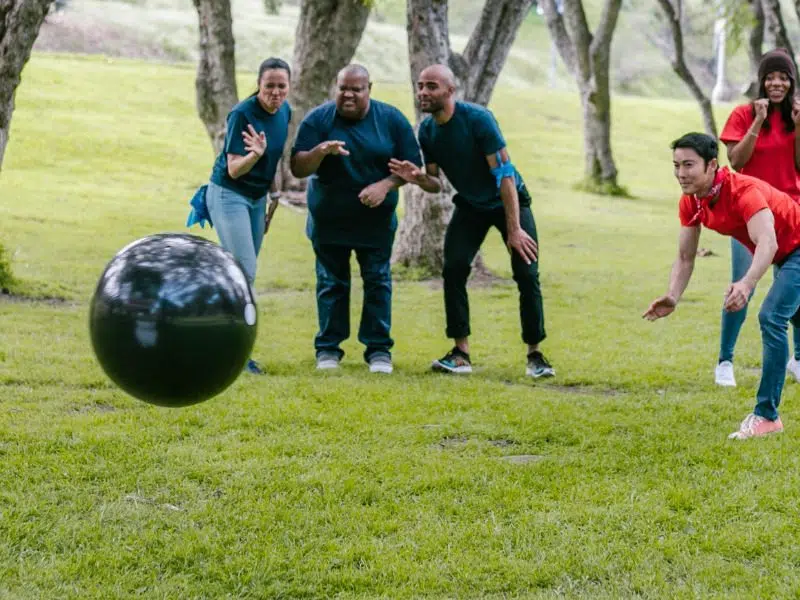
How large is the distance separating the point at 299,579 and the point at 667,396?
405 cm

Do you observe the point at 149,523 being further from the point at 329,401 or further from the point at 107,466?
the point at 329,401

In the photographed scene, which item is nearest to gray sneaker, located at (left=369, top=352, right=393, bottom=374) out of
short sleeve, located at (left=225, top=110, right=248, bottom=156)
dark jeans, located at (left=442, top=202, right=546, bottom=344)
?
dark jeans, located at (left=442, top=202, right=546, bottom=344)

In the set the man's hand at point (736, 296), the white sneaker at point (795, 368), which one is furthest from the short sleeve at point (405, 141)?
the white sneaker at point (795, 368)

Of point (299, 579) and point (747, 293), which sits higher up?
point (747, 293)

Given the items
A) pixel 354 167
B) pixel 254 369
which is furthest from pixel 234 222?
pixel 254 369

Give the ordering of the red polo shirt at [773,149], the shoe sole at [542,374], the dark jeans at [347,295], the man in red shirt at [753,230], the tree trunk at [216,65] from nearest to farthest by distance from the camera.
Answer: the man in red shirt at [753,230]
the red polo shirt at [773,149]
the shoe sole at [542,374]
the dark jeans at [347,295]
the tree trunk at [216,65]

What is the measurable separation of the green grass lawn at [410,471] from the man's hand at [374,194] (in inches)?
50.7

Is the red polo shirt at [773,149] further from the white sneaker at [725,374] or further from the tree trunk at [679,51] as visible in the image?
the tree trunk at [679,51]

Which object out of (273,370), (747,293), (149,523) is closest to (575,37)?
(273,370)

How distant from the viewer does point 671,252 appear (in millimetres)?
18062

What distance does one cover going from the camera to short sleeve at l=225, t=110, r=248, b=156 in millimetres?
7902

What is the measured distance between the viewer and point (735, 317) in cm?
788

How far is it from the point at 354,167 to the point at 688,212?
2727 mm

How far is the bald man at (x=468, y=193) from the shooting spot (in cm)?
796
